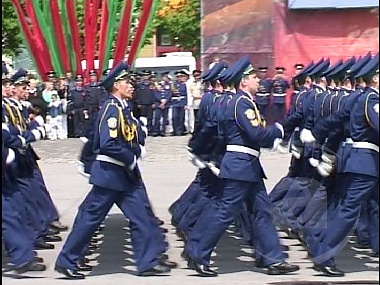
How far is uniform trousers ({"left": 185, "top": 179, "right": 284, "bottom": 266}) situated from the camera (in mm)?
7750

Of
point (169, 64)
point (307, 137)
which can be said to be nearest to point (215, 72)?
point (307, 137)

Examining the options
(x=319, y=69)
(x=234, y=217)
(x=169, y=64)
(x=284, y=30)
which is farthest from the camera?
(x=169, y=64)

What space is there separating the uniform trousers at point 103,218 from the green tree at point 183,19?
1196 inches

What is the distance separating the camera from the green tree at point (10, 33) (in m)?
30.3

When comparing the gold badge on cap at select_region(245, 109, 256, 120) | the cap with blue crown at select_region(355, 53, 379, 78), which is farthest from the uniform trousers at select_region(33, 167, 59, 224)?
the cap with blue crown at select_region(355, 53, 379, 78)

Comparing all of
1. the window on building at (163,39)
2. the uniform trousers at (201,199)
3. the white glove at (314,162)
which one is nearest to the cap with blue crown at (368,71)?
the white glove at (314,162)

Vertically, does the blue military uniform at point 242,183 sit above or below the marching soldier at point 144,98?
above

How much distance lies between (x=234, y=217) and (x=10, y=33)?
24602 millimetres

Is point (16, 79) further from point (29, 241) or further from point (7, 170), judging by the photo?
point (29, 241)

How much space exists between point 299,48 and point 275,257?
13479mm

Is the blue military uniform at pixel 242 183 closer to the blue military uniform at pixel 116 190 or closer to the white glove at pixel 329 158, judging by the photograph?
the blue military uniform at pixel 116 190

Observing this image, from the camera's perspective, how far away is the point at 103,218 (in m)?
7.73

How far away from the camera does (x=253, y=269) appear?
8133 mm

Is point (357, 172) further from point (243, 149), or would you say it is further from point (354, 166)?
point (243, 149)
